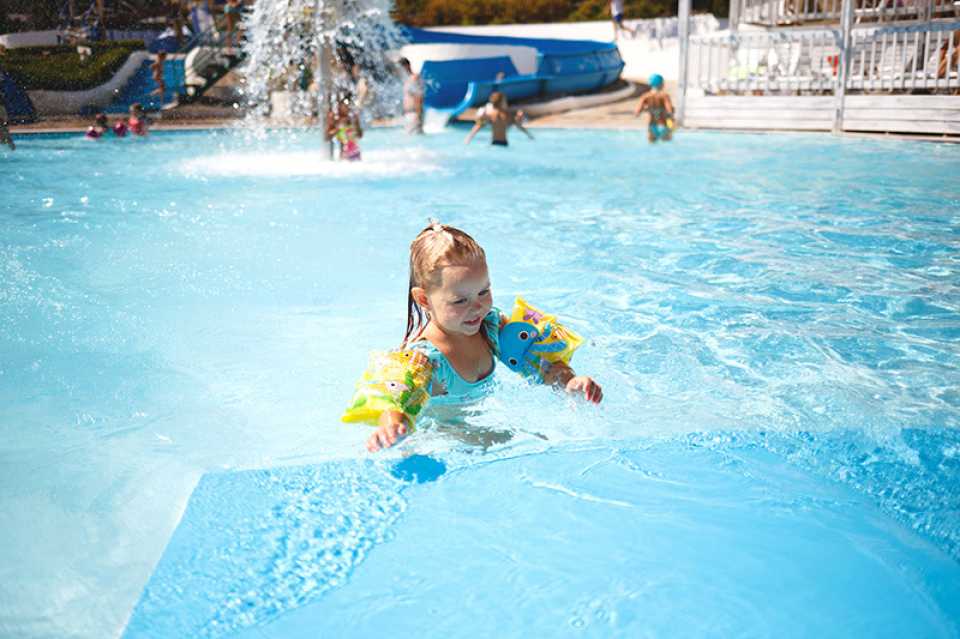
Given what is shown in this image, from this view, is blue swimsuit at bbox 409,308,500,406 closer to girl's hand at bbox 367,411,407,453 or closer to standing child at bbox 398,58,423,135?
girl's hand at bbox 367,411,407,453

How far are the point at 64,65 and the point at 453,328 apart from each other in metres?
15.8

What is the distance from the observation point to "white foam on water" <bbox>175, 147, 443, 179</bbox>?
446 inches

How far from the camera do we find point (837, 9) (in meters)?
19.3

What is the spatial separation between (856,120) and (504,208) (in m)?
8.78

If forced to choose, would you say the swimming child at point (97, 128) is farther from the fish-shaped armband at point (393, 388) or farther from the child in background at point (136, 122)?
the fish-shaped armband at point (393, 388)

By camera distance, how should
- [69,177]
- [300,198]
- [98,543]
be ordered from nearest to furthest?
[98,543] → [300,198] → [69,177]

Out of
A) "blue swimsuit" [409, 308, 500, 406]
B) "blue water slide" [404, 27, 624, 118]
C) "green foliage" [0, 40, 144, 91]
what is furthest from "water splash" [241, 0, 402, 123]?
"blue swimsuit" [409, 308, 500, 406]

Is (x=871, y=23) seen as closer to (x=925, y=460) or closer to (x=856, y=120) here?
(x=856, y=120)

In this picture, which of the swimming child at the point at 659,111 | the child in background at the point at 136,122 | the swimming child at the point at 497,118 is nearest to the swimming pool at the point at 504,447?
the swimming child at the point at 659,111

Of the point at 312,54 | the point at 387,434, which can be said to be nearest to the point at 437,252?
the point at 387,434

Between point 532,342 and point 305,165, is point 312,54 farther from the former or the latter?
point 532,342

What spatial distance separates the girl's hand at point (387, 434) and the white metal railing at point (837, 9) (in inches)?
584

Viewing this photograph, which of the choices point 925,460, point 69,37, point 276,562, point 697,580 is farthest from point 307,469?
point 69,37

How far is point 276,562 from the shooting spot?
243cm
